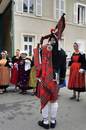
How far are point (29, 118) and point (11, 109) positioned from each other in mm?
1006

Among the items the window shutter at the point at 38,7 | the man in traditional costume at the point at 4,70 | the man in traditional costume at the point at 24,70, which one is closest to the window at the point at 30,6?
the window shutter at the point at 38,7

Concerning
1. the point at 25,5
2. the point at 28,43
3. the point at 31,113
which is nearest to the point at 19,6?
the point at 25,5

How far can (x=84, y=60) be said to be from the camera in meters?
8.39

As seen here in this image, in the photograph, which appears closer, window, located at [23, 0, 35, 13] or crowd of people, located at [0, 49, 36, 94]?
crowd of people, located at [0, 49, 36, 94]

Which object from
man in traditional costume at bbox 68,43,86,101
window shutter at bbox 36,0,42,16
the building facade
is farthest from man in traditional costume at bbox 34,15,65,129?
window shutter at bbox 36,0,42,16

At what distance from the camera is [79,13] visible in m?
21.9

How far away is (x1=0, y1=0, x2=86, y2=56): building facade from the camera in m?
17.4

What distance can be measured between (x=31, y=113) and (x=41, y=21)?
12392 millimetres

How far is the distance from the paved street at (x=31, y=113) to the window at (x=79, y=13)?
12.5 metres

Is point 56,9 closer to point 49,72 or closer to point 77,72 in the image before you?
point 77,72

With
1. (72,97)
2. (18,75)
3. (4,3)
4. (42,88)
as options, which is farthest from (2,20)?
(42,88)

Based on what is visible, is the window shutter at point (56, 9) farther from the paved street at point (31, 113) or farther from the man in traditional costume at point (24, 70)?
the paved street at point (31, 113)

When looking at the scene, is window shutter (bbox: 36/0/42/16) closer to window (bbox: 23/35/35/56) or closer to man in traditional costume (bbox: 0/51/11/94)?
window (bbox: 23/35/35/56)

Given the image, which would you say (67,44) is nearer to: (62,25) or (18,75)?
(18,75)
